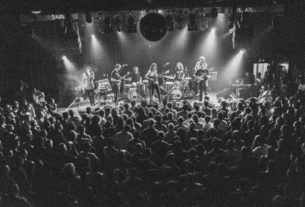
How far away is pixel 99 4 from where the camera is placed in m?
8.52

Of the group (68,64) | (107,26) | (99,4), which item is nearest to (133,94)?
(68,64)

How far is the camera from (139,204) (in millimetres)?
4715

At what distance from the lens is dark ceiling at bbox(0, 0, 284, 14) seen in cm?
820

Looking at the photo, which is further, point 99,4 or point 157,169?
point 99,4

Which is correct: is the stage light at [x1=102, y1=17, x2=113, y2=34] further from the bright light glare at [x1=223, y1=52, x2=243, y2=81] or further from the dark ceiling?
the bright light glare at [x1=223, y1=52, x2=243, y2=81]

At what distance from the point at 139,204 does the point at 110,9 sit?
5.50 meters

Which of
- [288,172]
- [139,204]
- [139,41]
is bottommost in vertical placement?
[139,204]

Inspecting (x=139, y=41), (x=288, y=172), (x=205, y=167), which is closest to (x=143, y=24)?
(x=205, y=167)

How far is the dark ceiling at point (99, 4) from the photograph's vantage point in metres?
8.20

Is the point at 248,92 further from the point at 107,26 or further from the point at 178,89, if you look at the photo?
the point at 107,26

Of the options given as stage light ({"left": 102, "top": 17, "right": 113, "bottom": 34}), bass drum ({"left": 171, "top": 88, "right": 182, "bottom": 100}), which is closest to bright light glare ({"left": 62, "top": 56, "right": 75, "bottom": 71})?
bass drum ({"left": 171, "top": 88, "right": 182, "bottom": 100})

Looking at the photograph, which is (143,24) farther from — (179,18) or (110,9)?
(179,18)

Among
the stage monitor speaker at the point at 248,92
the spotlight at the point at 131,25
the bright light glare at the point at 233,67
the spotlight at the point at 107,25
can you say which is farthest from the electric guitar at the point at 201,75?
the bright light glare at the point at 233,67

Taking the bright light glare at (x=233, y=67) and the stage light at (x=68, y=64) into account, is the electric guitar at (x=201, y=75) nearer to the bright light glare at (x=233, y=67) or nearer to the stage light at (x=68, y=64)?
the bright light glare at (x=233, y=67)
